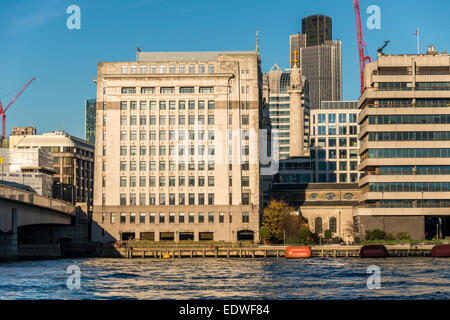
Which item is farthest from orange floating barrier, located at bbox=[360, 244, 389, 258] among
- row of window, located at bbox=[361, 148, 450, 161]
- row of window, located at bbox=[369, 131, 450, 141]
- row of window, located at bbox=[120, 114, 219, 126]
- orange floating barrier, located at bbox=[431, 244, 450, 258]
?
row of window, located at bbox=[120, 114, 219, 126]

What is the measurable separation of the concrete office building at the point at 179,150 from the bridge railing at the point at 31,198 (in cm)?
2231

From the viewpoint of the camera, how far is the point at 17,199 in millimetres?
116562

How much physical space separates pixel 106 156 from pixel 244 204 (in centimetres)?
3929

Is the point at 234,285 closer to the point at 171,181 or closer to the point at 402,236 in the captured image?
the point at 402,236

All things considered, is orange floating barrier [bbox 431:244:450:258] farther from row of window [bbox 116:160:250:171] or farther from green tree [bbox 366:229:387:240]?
row of window [bbox 116:160:250:171]

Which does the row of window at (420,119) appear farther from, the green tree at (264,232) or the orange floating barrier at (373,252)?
the green tree at (264,232)

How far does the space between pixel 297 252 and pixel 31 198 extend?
5331 centimetres

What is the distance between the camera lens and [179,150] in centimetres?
17625

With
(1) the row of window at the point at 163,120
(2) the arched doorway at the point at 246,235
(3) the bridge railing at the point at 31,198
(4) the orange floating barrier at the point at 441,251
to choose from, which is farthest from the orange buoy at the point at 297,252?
(1) the row of window at the point at 163,120

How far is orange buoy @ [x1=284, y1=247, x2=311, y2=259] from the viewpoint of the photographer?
134 metres

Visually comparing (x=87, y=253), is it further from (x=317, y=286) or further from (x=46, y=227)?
(x=317, y=286)

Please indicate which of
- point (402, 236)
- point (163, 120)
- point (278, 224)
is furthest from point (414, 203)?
point (163, 120)

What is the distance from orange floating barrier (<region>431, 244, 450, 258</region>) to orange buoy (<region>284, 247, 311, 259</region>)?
24732 mm
